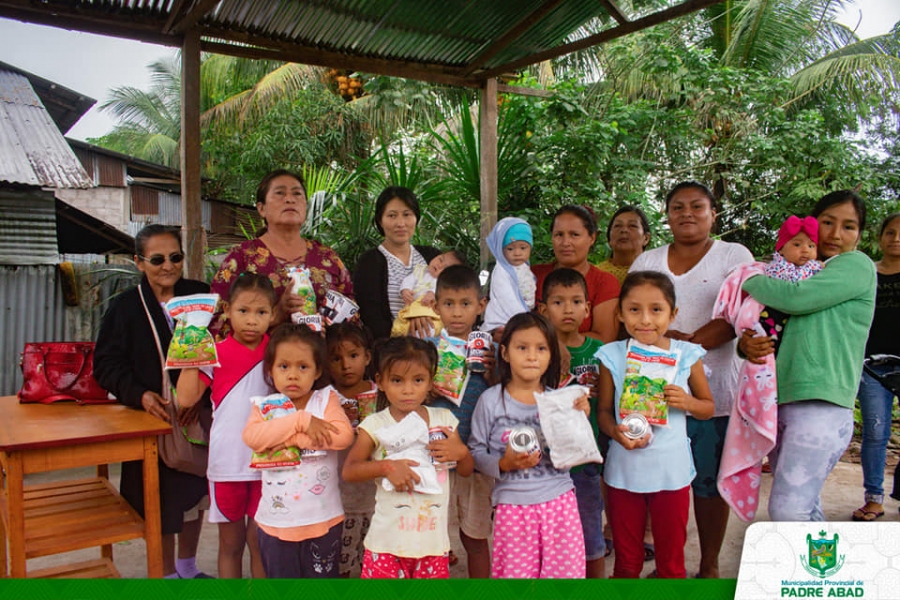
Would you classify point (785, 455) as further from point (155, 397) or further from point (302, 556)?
point (155, 397)

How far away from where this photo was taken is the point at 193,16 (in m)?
3.58

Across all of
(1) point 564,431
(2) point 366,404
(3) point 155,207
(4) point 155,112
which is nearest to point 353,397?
(2) point 366,404

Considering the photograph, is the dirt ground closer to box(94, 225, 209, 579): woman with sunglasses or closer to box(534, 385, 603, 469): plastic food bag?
box(94, 225, 209, 579): woman with sunglasses

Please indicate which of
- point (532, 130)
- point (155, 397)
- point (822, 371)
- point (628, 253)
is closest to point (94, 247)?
point (532, 130)

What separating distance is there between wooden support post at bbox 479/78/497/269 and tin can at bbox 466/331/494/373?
2719 mm

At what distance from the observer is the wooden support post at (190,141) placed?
3828mm

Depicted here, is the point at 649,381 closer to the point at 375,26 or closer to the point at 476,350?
the point at 476,350

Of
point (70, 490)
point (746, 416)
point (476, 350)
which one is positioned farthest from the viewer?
point (70, 490)

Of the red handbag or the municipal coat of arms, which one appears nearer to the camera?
the municipal coat of arms

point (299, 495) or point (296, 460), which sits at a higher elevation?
point (296, 460)

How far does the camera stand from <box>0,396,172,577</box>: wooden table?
7.51ft

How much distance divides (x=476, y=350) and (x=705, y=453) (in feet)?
3.57

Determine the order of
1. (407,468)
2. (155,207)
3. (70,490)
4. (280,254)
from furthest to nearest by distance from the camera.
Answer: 1. (155,207)
2. (70,490)
3. (280,254)
4. (407,468)

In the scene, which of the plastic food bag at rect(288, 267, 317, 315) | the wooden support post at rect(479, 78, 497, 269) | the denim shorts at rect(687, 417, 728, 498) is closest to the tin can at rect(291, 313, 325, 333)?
the plastic food bag at rect(288, 267, 317, 315)
